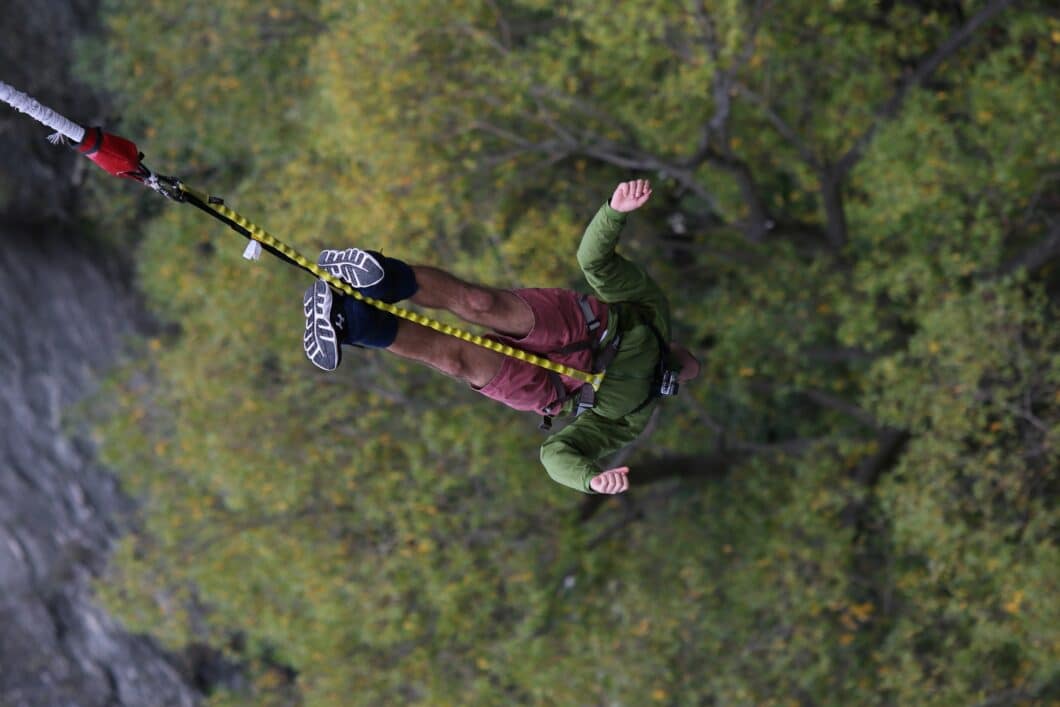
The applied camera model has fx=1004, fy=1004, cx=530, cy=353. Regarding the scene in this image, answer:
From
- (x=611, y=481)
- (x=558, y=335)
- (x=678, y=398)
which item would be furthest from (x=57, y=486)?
(x=611, y=481)

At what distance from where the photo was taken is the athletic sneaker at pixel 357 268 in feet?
13.6

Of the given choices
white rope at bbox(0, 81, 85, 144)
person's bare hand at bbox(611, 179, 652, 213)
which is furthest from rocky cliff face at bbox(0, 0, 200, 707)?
person's bare hand at bbox(611, 179, 652, 213)

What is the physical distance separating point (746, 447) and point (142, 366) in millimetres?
8195

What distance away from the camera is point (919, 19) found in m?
11.0

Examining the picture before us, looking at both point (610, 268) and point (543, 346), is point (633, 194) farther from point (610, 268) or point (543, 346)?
point (543, 346)

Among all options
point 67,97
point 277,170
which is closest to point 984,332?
point 277,170

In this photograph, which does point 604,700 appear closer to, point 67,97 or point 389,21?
point 389,21

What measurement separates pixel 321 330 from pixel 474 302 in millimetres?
750

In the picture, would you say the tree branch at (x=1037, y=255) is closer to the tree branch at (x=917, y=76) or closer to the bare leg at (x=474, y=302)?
the tree branch at (x=917, y=76)

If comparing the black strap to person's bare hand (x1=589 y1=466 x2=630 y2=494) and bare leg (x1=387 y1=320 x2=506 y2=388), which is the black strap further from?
person's bare hand (x1=589 y1=466 x2=630 y2=494)

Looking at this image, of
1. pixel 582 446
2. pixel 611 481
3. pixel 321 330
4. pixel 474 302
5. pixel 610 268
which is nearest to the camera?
pixel 321 330

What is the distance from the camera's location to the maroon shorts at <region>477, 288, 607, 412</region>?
480cm

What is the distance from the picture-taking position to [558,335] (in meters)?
4.84

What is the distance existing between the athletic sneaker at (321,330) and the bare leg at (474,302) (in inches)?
18.0
